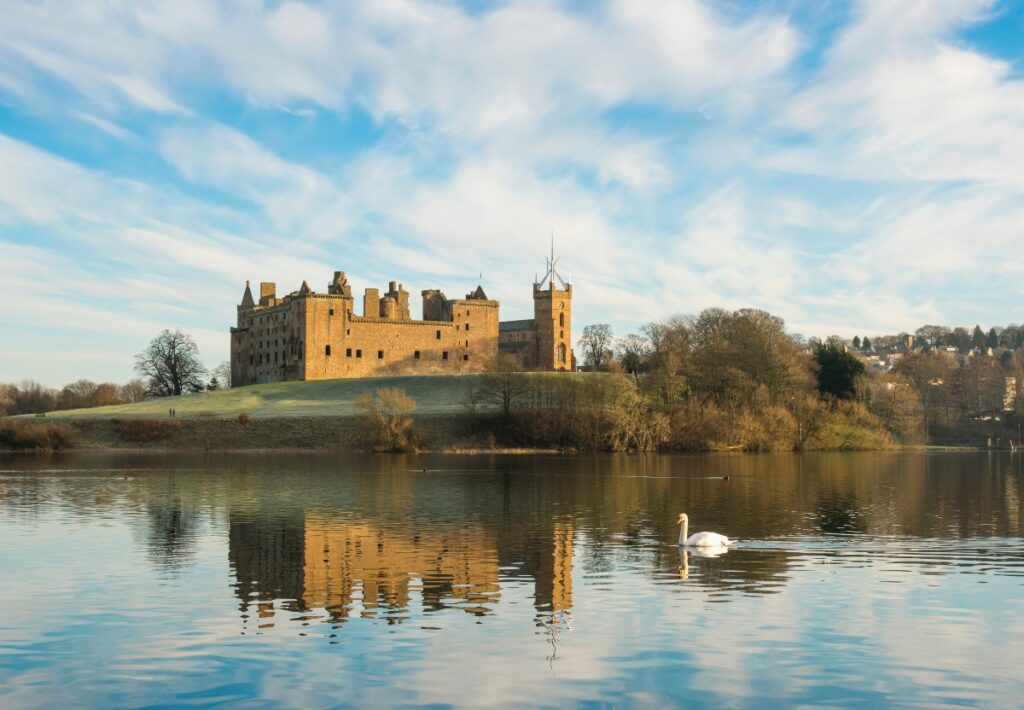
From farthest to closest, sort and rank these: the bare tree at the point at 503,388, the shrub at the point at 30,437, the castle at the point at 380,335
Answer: the castle at the point at 380,335, the bare tree at the point at 503,388, the shrub at the point at 30,437

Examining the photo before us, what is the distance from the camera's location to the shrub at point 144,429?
269 ft

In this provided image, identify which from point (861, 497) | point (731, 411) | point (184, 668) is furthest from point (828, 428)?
point (184, 668)

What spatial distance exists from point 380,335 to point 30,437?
4778cm

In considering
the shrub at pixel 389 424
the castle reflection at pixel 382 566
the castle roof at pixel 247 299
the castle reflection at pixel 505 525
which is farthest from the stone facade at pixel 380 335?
the castle reflection at pixel 382 566

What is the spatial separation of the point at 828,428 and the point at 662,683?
7635cm

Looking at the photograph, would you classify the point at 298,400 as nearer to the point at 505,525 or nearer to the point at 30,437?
the point at 30,437

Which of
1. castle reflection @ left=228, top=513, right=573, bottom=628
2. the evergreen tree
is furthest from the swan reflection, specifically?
the evergreen tree

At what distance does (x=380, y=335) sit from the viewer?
120125 millimetres

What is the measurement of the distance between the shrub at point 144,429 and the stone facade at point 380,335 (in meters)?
30.9

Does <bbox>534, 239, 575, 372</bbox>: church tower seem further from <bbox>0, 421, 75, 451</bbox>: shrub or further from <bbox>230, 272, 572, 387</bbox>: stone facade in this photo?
<bbox>0, 421, 75, 451</bbox>: shrub

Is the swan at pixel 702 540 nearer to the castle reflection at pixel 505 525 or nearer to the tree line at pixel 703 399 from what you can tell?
the castle reflection at pixel 505 525

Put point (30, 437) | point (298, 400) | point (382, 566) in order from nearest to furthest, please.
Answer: point (382, 566), point (30, 437), point (298, 400)

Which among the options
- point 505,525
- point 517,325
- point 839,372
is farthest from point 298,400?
point 505,525

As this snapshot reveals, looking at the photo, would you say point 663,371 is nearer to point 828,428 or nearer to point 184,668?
point 828,428
